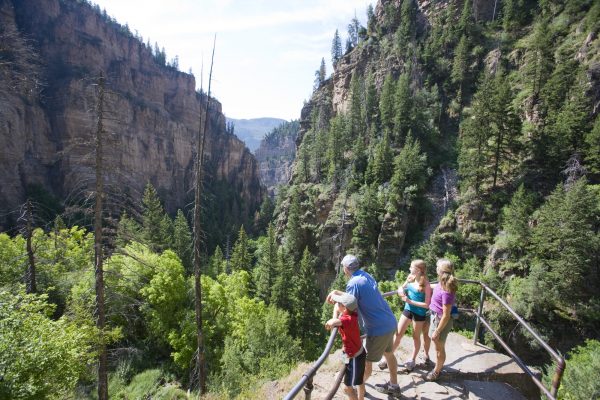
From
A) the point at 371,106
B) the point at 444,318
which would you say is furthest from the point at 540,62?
the point at 444,318

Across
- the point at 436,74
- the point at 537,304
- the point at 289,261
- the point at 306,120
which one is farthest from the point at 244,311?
the point at 306,120

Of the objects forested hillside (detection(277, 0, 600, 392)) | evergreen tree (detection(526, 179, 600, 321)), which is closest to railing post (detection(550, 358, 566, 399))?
forested hillside (detection(277, 0, 600, 392))

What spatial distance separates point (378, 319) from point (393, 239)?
1406 inches

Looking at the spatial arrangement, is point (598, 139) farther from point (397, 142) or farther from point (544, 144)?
point (397, 142)

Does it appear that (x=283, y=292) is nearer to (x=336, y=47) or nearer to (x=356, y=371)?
(x=356, y=371)

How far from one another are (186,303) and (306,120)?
71.6m

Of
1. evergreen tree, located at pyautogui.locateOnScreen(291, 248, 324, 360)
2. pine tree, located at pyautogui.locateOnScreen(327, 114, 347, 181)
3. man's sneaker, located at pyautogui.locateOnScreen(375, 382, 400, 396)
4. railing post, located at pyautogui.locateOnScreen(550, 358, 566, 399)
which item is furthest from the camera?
pine tree, located at pyautogui.locateOnScreen(327, 114, 347, 181)

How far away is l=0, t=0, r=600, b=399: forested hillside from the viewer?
12.7 metres

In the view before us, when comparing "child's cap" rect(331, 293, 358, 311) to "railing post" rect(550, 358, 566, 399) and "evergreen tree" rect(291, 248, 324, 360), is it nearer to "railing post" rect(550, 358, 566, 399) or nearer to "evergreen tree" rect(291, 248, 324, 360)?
"railing post" rect(550, 358, 566, 399)

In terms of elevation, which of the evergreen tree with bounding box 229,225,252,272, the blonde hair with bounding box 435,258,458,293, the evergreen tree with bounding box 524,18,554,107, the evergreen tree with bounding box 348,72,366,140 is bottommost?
the evergreen tree with bounding box 229,225,252,272

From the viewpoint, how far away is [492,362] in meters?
5.80

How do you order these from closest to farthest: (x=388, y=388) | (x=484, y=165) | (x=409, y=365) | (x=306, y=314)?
1. (x=388, y=388)
2. (x=409, y=365)
3. (x=306, y=314)
4. (x=484, y=165)

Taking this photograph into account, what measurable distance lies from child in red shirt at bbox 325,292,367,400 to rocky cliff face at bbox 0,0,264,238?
47952 mm

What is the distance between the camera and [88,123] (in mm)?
65750
